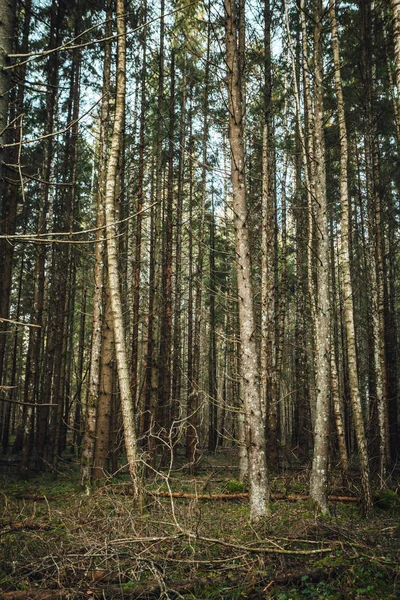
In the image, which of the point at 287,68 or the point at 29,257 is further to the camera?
the point at 29,257

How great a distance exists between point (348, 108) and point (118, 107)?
1198 cm

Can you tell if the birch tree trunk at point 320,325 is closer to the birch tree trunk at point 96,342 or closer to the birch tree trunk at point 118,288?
the birch tree trunk at point 118,288

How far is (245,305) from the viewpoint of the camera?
20.8 feet

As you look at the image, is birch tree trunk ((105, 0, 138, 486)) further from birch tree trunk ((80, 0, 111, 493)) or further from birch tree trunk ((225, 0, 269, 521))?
birch tree trunk ((225, 0, 269, 521))

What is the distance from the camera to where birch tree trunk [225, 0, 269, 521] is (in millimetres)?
5898

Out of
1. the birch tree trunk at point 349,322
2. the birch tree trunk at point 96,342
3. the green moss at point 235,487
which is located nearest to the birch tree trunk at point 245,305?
the birch tree trunk at point 349,322

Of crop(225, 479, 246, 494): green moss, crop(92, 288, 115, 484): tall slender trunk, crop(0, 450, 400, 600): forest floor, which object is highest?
crop(92, 288, 115, 484): tall slender trunk

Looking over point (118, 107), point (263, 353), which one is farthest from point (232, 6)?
point (263, 353)

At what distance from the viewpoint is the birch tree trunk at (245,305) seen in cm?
590

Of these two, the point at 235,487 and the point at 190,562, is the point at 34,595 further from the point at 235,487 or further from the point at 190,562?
the point at 235,487

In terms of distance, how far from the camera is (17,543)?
14.1ft

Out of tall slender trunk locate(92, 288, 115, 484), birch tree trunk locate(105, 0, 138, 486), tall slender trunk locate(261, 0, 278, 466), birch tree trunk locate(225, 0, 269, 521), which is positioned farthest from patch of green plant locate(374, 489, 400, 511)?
tall slender trunk locate(92, 288, 115, 484)

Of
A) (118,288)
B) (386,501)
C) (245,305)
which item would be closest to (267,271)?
(245,305)

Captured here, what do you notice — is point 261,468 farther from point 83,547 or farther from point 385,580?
point 83,547
